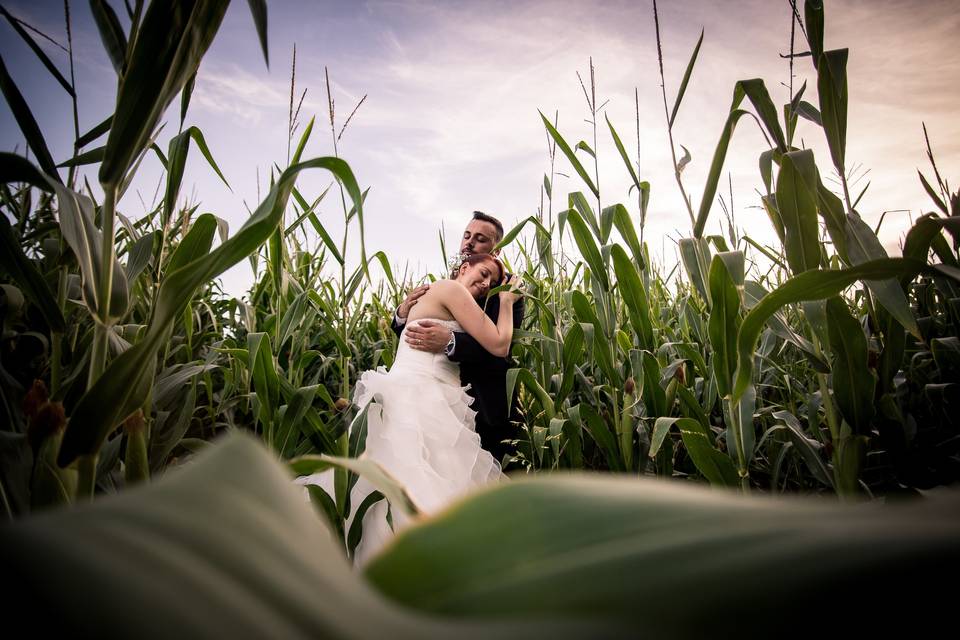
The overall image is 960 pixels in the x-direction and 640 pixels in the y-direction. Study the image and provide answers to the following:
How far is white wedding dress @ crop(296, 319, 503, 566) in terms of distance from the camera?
1356 millimetres

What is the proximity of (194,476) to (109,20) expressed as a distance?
2.16 ft

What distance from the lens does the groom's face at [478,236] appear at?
2799 mm

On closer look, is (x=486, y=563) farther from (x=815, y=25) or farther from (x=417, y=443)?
(x=417, y=443)

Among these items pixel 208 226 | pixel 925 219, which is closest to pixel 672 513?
pixel 208 226

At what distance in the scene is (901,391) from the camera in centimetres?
129

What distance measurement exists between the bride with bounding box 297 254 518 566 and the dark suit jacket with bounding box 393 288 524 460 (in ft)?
0.21

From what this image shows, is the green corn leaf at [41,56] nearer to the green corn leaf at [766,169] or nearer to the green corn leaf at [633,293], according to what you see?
the green corn leaf at [633,293]

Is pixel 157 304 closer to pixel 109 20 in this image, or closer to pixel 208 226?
pixel 208 226

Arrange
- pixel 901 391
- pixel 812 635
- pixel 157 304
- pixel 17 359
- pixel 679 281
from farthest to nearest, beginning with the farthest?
1. pixel 679 281
2. pixel 901 391
3. pixel 17 359
4. pixel 157 304
5. pixel 812 635

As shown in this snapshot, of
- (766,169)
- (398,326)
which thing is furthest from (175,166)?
(398,326)

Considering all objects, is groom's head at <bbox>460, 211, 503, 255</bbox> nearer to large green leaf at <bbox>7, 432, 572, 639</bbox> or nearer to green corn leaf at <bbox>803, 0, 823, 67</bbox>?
green corn leaf at <bbox>803, 0, 823, 67</bbox>

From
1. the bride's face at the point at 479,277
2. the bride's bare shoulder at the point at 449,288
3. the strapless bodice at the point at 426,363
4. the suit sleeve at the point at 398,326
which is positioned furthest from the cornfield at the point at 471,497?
the bride's face at the point at 479,277

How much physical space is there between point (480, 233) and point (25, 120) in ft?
7.72

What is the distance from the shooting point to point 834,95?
2.67 feet
